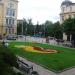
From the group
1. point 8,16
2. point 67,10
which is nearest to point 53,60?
point 67,10

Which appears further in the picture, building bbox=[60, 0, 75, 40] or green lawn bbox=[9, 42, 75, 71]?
building bbox=[60, 0, 75, 40]

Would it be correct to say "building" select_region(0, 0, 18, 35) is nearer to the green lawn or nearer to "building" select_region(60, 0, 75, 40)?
"building" select_region(60, 0, 75, 40)

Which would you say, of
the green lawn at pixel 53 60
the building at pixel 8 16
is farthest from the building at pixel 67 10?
the green lawn at pixel 53 60

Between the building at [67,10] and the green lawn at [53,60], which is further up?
the building at [67,10]

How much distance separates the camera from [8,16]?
8800cm

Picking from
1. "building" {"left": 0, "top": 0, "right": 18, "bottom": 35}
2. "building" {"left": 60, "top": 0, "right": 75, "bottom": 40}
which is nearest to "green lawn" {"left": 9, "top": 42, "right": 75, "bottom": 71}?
"building" {"left": 60, "top": 0, "right": 75, "bottom": 40}

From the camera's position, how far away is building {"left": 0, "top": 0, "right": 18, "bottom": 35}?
86144 mm

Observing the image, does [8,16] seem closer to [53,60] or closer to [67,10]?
[67,10]

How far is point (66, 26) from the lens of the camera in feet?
179

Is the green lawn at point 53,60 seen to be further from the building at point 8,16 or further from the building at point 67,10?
the building at point 8,16

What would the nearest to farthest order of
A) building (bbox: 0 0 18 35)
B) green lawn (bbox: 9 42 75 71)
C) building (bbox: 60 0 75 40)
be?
green lawn (bbox: 9 42 75 71) → building (bbox: 60 0 75 40) → building (bbox: 0 0 18 35)

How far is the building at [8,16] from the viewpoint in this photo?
86.1 meters

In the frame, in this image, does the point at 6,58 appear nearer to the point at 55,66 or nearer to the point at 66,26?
the point at 55,66

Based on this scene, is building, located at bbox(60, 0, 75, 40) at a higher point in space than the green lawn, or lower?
higher
